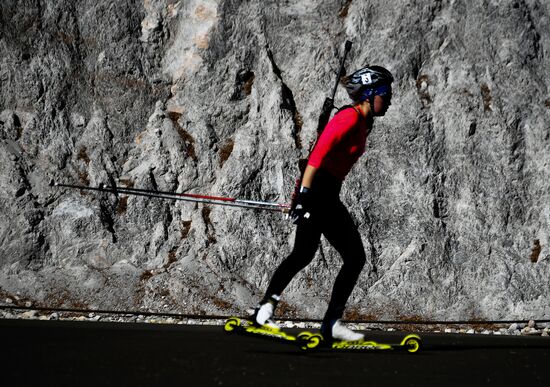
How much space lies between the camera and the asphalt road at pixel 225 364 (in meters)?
4.19

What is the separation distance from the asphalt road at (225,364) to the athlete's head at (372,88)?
2.73m

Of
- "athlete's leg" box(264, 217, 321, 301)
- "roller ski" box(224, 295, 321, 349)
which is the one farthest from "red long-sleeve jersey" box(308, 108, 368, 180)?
"roller ski" box(224, 295, 321, 349)

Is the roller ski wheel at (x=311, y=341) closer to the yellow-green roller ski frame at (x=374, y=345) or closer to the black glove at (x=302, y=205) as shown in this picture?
the yellow-green roller ski frame at (x=374, y=345)

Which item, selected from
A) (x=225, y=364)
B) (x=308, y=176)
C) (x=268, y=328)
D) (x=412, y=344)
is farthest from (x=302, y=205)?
(x=225, y=364)

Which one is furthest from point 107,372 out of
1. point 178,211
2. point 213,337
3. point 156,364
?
point 178,211

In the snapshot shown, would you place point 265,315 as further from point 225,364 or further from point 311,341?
point 225,364

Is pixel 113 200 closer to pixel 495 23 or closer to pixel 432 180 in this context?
pixel 432 180

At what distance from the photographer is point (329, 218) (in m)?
7.18

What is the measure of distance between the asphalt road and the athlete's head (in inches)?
107

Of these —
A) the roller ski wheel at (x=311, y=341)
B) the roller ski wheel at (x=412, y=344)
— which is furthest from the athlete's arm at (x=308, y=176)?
the roller ski wheel at (x=412, y=344)

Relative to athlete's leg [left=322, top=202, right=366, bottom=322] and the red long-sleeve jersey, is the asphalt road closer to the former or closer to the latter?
athlete's leg [left=322, top=202, right=366, bottom=322]

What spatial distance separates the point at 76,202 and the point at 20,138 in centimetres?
458

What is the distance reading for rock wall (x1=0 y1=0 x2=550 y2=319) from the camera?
2664cm

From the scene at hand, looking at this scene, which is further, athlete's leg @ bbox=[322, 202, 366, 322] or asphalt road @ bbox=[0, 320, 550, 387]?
athlete's leg @ bbox=[322, 202, 366, 322]
